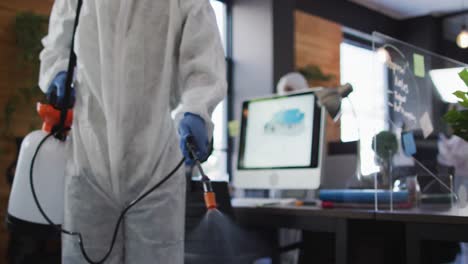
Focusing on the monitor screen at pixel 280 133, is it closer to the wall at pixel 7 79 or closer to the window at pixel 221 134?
the wall at pixel 7 79

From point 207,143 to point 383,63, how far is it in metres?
0.84

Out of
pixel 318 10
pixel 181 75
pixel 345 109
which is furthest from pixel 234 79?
pixel 181 75

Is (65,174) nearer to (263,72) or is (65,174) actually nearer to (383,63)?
(383,63)

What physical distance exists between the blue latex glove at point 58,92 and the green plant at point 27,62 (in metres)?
1.80

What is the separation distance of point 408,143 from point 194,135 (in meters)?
1.09

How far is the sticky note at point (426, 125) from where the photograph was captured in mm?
1995

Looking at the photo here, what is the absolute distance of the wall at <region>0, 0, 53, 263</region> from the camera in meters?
3.04

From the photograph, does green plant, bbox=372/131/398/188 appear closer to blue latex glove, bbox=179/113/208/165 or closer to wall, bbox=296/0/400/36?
blue latex glove, bbox=179/113/208/165

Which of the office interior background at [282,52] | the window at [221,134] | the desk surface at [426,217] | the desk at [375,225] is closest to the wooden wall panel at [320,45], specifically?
the office interior background at [282,52]

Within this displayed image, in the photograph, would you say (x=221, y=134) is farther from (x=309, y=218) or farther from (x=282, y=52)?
(x=309, y=218)

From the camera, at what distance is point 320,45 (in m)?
5.94

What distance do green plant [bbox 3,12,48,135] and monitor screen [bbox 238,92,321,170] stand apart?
1352mm

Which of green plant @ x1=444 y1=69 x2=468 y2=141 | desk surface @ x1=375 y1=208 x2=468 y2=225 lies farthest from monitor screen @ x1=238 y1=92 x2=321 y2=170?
green plant @ x1=444 y1=69 x2=468 y2=141

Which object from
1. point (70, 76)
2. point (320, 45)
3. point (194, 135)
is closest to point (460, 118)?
point (194, 135)
